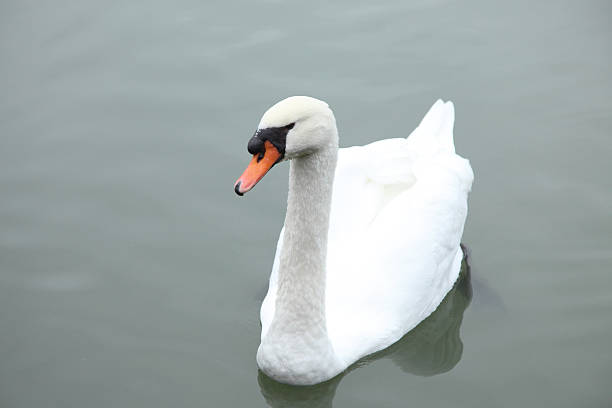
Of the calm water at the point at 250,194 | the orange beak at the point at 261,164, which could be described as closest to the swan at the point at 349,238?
the orange beak at the point at 261,164

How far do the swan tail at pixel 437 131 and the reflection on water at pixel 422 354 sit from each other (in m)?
0.98

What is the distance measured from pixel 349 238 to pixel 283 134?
1723 millimetres

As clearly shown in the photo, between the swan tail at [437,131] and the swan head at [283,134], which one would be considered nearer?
the swan head at [283,134]

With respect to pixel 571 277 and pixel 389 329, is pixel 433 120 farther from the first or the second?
pixel 389 329

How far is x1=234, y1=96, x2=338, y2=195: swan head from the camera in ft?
15.0

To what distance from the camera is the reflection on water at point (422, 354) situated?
5465mm

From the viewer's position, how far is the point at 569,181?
7422mm

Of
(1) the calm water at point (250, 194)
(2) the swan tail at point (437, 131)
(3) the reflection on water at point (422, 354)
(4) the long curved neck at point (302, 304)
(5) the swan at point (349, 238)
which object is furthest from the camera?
(2) the swan tail at point (437, 131)

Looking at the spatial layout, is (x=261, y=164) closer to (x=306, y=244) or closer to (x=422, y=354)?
(x=306, y=244)

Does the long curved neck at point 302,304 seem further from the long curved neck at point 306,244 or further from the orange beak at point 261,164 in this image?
the orange beak at point 261,164

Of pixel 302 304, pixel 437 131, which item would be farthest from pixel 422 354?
pixel 437 131

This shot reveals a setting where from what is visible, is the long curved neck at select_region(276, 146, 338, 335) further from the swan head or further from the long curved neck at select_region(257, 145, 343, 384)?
the swan head

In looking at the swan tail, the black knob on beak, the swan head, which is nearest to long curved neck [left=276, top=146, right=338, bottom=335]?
the swan head

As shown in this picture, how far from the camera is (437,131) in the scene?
7.10 meters
